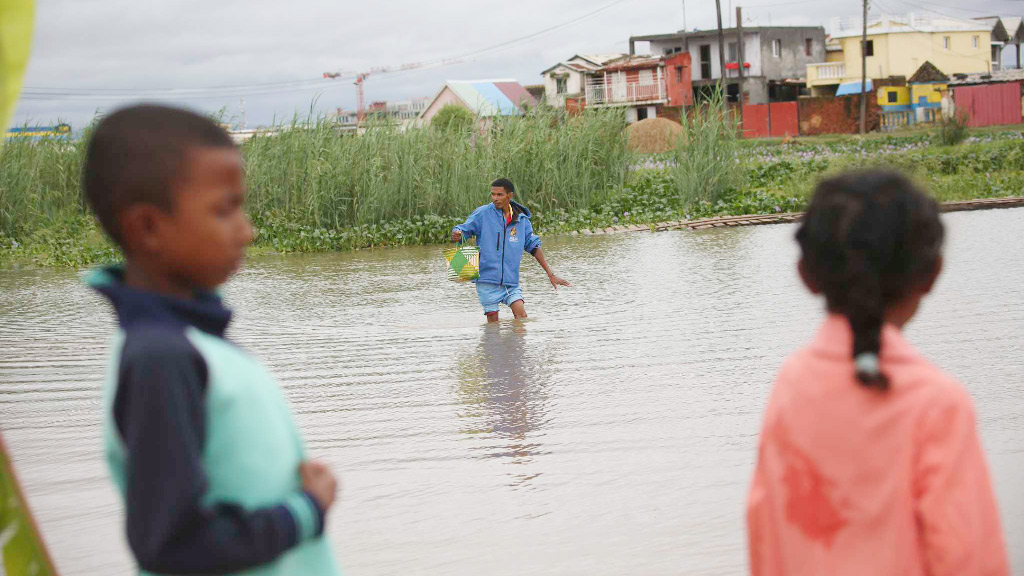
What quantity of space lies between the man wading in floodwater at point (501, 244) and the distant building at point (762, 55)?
52.2 meters

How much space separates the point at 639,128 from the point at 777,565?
125ft

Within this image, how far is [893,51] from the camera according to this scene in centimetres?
5694

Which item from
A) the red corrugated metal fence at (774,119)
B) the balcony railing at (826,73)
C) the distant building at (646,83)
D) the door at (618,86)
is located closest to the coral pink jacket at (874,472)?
the red corrugated metal fence at (774,119)

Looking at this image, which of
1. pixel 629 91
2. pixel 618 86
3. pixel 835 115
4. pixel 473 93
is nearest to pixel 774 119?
pixel 835 115

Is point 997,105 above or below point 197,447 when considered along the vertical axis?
above

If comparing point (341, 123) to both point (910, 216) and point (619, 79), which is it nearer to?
point (910, 216)

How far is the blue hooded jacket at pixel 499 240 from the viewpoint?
915 centimetres

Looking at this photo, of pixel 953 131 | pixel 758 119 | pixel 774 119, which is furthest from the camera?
pixel 758 119

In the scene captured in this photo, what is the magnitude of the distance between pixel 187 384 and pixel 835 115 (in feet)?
164

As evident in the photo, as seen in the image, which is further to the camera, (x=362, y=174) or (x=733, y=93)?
(x=733, y=93)

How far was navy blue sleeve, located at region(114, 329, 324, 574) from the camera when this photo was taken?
134 centimetres

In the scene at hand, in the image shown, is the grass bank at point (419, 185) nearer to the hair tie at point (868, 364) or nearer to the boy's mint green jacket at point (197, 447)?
the boy's mint green jacket at point (197, 447)

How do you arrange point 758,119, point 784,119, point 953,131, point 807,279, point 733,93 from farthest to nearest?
point 733,93
point 758,119
point 784,119
point 953,131
point 807,279

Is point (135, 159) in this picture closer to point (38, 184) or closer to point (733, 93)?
point (38, 184)
